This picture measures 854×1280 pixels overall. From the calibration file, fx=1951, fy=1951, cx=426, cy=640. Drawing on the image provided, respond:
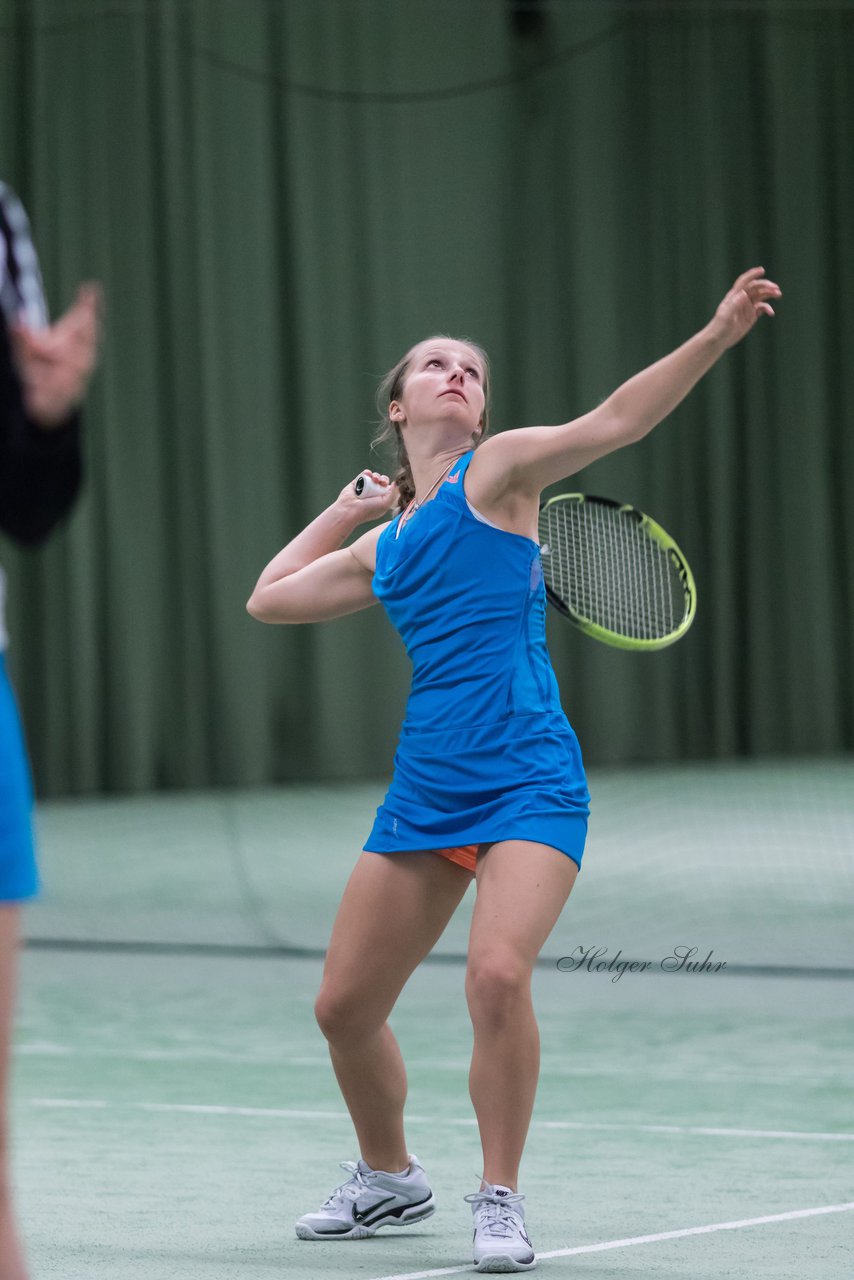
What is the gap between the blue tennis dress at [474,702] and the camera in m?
3.04

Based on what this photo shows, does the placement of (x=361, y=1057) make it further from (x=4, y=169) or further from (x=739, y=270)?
(x=739, y=270)

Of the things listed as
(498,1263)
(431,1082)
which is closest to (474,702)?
(498,1263)

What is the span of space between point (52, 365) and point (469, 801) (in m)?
1.34

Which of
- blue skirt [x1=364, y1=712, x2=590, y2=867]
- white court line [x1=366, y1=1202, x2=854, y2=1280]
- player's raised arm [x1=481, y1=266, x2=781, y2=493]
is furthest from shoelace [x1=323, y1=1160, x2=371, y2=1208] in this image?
player's raised arm [x1=481, y1=266, x2=781, y2=493]

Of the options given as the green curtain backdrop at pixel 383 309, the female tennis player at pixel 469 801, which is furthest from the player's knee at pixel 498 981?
the green curtain backdrop at pixel 383 309

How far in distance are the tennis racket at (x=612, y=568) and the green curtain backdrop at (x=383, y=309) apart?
6458 millimetres

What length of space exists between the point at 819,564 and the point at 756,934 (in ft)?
20.9

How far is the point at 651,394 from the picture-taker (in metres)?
2.82

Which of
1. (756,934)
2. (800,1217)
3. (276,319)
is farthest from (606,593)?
(276,319)

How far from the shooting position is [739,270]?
40.1 feet

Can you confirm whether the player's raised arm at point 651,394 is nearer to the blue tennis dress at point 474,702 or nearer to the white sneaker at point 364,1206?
the blue tennis dress at point 474,702

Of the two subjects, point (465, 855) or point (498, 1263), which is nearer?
point (498, 1263)

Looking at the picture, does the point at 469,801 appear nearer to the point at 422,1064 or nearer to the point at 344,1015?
the point at 344,1015

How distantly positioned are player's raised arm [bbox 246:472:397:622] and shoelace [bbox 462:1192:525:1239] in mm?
989
